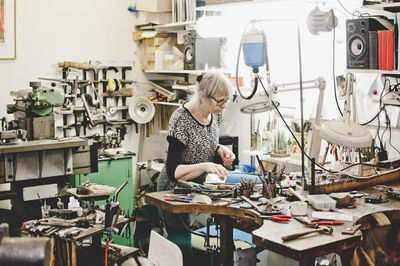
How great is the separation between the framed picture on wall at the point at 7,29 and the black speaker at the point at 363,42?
3054 mm

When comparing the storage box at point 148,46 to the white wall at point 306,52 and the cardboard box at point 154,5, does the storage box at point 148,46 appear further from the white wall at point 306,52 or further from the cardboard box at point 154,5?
the white wall at point 306,52

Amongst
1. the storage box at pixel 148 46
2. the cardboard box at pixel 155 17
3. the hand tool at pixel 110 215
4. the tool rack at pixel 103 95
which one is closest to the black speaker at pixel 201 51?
the storage box at pixel 148 46

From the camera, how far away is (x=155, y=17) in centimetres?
511

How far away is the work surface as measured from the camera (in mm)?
1908

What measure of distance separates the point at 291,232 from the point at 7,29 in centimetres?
358

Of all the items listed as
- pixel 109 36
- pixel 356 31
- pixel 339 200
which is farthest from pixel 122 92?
pixel 339 200

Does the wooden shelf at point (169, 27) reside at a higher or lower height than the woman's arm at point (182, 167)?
higher

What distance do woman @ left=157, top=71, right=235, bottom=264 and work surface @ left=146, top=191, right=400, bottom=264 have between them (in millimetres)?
481

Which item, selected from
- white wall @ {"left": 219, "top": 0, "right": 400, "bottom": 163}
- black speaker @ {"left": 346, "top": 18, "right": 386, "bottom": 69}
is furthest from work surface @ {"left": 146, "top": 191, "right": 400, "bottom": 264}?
white wall @ {"left": 219, "top": 0, "right": 400, "bottom": 163}

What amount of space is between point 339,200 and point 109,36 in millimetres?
3428

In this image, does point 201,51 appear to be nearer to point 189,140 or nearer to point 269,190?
point 189,140

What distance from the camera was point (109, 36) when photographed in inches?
203

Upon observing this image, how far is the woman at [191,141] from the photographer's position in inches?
120

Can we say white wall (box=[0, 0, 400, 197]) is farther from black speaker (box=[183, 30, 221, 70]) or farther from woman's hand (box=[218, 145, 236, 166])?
woman's hand (box=[218, 145, 236, 166])
